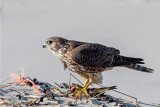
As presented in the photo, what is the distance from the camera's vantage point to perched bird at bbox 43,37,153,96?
717 cm

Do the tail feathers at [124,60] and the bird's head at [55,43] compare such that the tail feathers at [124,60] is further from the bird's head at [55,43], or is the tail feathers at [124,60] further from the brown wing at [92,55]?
the bird's head at [55,43]

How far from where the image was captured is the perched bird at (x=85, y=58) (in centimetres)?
717

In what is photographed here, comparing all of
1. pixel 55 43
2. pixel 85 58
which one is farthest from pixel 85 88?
pixel 55 43

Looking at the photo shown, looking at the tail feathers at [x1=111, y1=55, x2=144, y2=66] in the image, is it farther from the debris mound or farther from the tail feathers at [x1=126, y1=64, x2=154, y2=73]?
the debris mound

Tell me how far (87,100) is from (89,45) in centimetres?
165

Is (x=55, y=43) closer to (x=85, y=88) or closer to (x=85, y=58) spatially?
(x=85, y=58)

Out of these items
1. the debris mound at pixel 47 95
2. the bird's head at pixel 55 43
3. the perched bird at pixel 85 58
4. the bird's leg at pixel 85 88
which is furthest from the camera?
the bird's head at pixel 55 43

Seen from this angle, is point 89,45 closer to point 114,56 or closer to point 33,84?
point 114,56

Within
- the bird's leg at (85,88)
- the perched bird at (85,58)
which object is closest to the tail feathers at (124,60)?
the perched bird at (85,58)

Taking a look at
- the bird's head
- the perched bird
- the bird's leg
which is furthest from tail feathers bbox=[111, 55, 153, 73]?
the bird's head

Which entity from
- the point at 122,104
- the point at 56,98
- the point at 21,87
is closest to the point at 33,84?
the point at 21,87

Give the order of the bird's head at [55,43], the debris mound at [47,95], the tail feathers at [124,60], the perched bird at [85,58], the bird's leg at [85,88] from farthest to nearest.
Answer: the tail feathers at [124,60], the bird's head at [55,43], the perched bird at [85,58], the bird's leg at [85,88], the debris mound at [47,95]

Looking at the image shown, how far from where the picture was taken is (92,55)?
24.3 feet

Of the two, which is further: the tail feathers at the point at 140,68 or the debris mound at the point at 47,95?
the tail feathers at the point at 140,68
